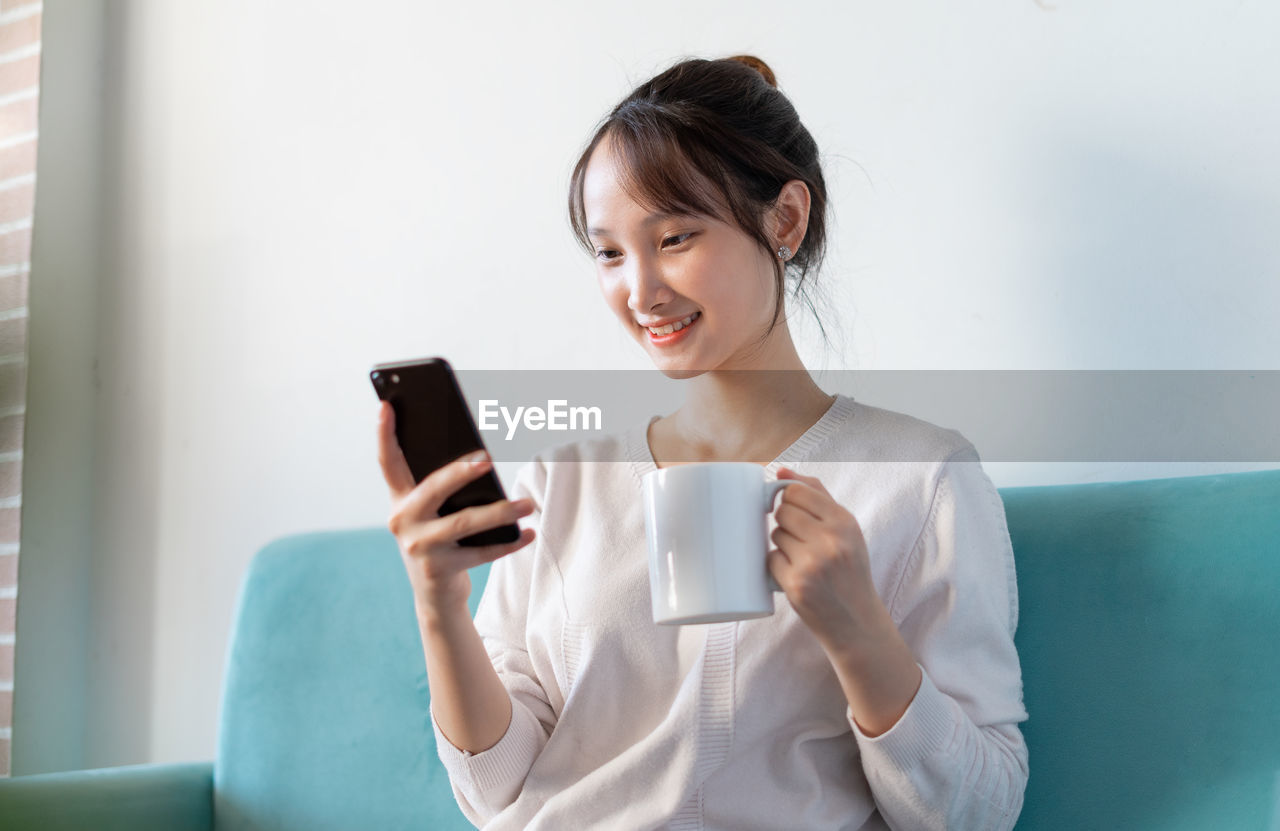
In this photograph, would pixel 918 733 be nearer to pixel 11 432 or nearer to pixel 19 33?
pixel 11 432

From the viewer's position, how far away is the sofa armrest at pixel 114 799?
1.18m

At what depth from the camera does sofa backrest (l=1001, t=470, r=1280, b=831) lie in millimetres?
878

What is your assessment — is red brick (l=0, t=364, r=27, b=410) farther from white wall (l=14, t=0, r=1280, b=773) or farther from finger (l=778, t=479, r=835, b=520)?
finger (l=778, t=479, r=835, b=520)

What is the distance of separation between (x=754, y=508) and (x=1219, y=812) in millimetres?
453

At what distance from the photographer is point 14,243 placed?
1803 millimetres

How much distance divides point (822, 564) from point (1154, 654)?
362mm

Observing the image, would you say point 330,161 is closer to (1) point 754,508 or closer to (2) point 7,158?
(2) point 7,158

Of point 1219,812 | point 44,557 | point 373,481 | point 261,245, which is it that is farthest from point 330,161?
point 1219,812

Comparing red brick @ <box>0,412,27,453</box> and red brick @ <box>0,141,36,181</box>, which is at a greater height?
red brick @ <box>0,141,36,181</box>

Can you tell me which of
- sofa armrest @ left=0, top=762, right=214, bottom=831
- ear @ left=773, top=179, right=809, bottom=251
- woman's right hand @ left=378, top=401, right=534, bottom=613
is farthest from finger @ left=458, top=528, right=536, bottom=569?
sofa armrest @ left=0, top=762, right=214, bottom=831

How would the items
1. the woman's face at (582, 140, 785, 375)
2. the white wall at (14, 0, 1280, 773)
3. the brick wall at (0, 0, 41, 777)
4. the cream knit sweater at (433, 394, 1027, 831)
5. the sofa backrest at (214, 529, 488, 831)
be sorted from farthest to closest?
the brick wall at (0, 0, 41, 777) < the sofa backrest at (214, 529, 488, 831) < the white wall at (14, 0, 1280, 773) < the woman's face at (582, 140, 785, 375) < the cream knit sweater at (433, 394, 1027, 831)

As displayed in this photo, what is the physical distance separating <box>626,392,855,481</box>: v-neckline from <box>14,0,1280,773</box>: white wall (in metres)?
0.20

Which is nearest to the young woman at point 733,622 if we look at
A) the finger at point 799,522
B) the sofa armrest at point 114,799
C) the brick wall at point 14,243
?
the finger at point 799,522

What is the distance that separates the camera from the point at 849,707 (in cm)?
86
